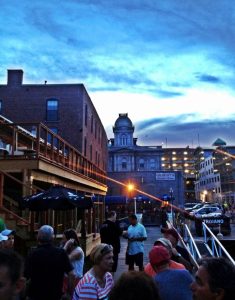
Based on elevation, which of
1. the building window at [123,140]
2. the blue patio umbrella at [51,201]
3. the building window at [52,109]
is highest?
the building window at [123,140]

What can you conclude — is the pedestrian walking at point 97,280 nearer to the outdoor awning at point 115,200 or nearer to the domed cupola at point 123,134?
the outdoor awning at point 115,200

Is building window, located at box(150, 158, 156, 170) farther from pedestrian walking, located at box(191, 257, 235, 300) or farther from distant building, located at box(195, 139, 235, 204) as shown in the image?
pedestrian walking, located at box(191, 257, 235, 300)

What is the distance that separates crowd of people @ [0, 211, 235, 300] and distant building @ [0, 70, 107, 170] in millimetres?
27705

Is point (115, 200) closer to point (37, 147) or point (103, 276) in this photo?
point (37, 147)

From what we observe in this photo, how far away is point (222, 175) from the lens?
91062mm

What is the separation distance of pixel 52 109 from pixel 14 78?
5.27m

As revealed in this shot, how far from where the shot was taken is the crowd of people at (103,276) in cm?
230

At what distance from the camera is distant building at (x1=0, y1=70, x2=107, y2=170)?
34.1 metres

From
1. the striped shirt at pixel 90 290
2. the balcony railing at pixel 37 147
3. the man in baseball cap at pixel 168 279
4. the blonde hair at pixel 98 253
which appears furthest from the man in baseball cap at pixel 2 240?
the balcony railing at pixel 37 147

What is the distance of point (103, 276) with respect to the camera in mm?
4551

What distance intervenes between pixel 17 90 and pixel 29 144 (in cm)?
2054

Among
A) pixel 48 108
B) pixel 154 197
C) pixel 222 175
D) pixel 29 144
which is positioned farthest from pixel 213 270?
pixel 222 175

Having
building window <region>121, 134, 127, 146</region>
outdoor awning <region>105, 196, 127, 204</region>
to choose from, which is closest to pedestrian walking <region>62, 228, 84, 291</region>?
outdoor awning <region>105, 196, 127, 204</region>

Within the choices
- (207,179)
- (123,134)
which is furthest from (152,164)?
(207,179)
